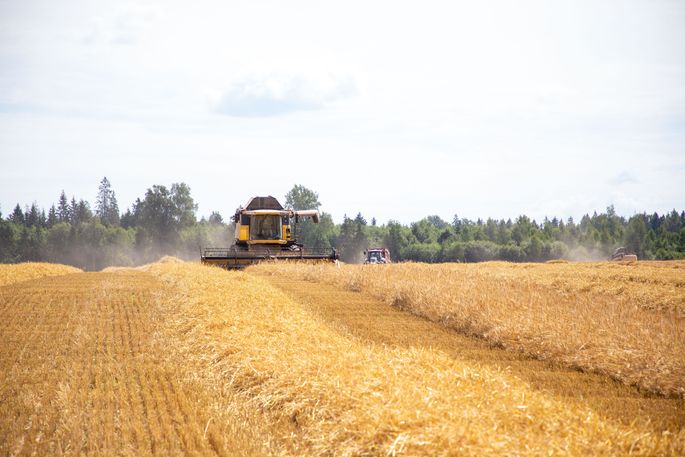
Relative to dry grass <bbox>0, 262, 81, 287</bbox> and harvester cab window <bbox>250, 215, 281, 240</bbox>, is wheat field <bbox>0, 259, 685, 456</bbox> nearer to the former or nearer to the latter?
dry grass <bbox>0, 262, 81, 287</bbox>

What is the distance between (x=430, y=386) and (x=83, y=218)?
172 meters

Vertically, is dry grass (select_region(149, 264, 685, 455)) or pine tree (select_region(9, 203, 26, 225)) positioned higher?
pine tree (select_region(9, 203, 26, 225))

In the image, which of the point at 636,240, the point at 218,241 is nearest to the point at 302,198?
the point at 218,241

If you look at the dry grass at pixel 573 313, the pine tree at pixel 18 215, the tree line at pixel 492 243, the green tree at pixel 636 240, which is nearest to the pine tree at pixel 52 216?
the pine tree at pixel 18 215

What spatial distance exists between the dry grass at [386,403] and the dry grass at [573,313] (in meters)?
2.76

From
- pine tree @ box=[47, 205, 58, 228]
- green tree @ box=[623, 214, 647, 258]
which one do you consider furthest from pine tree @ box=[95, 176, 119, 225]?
green tree @ box=[623, 214, 647, 258]

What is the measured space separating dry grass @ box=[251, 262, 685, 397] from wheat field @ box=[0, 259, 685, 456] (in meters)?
0.73

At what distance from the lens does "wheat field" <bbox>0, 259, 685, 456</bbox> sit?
644cm

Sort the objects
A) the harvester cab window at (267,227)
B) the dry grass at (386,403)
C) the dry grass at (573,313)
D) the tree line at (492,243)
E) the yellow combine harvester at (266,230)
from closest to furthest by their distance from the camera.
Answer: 1. the dry grass at (386,403)
2. the dry grass at (573,313)
3. the yellow combine harvester at (266,230)
4. the harvester cab window at (267,227)
5. the tree line at (492,243)

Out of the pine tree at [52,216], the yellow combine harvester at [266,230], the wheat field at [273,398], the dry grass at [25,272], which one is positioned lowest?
the wheat field at [273,398]

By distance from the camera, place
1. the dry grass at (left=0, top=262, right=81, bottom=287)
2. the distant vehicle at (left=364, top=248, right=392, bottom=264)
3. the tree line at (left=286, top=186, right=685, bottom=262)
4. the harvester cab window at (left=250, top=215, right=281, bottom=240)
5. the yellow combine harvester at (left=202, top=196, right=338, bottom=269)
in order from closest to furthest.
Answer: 1. the dry grass at (left=0, top=262, right=81, bottom=287)
2. the yellow combine harvester at (left=202, top=196, right=338, bottom=269)
3. the harvester cab window at (left=250, top=215, right=281, bottom=240)
4. the distant vehicle at (left=364, top=248, right=392, bottom=264)
5. the tree line at (left=286, top=186, right=685, bottom=262)

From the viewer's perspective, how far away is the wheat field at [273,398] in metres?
6.44

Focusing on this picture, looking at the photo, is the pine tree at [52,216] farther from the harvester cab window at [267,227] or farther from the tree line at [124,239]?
the harvester cab window at [267,227]

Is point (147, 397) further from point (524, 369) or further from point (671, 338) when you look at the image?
point (671, 338)
